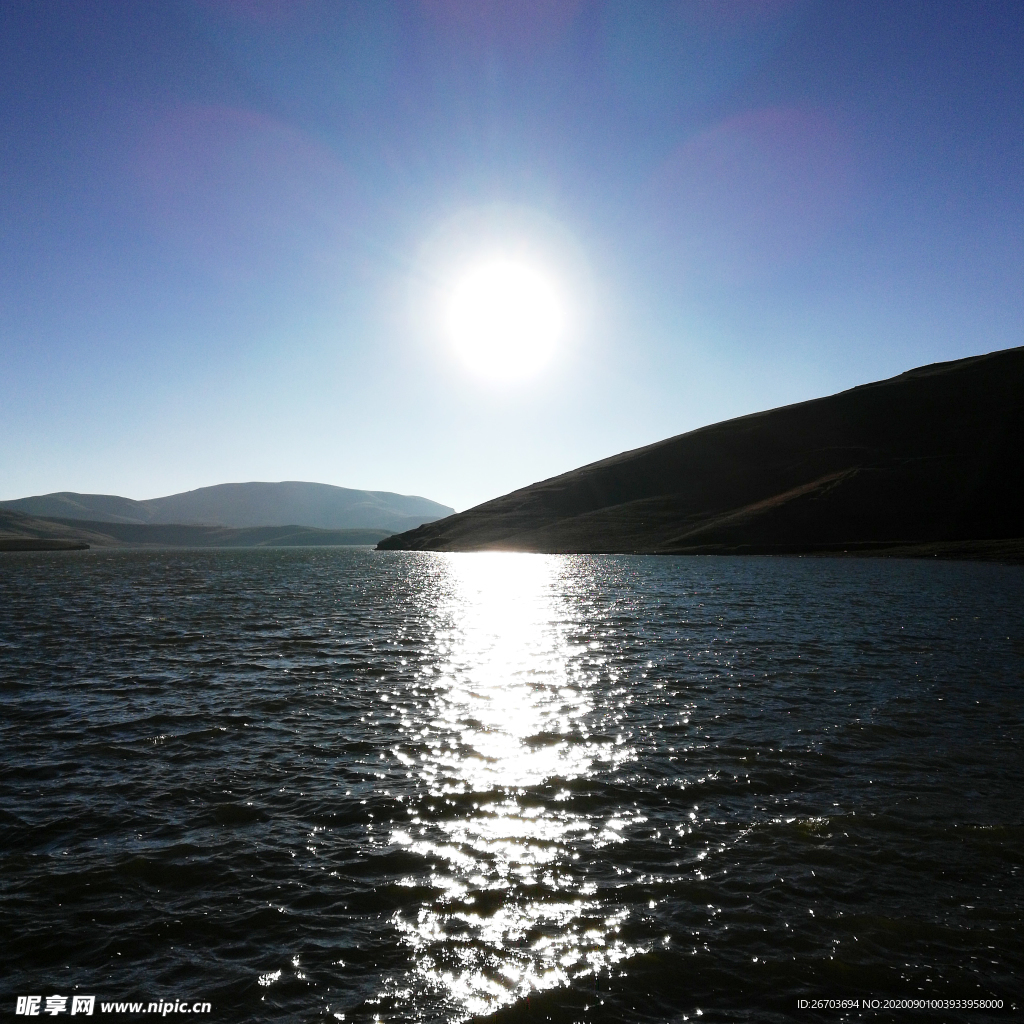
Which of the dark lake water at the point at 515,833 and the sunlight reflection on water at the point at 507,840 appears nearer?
the dark lake water at the point at 515,833

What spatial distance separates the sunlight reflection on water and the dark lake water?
0.07 metres

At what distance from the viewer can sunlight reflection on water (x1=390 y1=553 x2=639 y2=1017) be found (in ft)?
36.8

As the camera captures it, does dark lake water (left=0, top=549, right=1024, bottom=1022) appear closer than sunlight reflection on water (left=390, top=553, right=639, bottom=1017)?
Yes

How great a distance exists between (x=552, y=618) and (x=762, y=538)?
131 m

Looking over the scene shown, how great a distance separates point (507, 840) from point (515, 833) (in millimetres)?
424

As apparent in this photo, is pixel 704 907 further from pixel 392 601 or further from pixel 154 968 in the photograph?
pixel 392 601

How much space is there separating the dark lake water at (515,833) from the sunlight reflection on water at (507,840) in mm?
74

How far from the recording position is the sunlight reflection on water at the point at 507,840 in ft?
36.8

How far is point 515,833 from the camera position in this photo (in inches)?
632

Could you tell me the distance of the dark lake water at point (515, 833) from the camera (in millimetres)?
10852

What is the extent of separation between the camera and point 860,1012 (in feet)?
33.3

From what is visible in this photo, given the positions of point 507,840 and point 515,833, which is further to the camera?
point 515,833

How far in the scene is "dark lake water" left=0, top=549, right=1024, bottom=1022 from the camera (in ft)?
35.6

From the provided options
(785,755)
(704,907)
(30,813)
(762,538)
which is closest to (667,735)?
(785,755)
